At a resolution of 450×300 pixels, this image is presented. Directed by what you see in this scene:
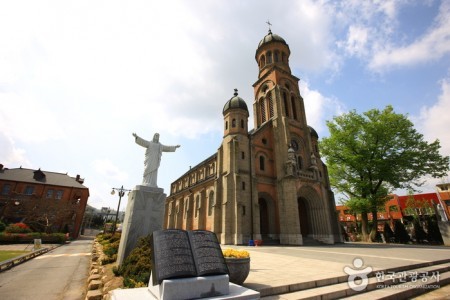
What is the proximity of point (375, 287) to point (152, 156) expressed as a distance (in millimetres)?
9396

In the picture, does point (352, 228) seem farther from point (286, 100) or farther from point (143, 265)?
point (143, 265)

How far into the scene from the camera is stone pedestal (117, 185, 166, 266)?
7.95 meters

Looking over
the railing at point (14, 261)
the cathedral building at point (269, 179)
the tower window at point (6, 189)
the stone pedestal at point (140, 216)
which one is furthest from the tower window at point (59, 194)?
the stone pedestal at point (140, 216)

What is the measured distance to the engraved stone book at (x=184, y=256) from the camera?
3.57 m

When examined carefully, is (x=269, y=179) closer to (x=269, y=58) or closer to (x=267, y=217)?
(x=267, y=217)

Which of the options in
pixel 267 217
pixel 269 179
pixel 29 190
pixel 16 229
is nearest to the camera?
pixel 267 217

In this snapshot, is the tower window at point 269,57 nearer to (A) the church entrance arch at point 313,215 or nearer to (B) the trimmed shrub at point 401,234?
(A) the church entrance arch at point 313,215

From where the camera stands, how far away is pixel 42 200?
32719 millimetres

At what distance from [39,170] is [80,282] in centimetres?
4319

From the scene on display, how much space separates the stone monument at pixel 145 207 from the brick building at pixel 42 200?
32.1 m

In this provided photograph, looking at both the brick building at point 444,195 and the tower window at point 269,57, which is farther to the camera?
the brick building at point 444,195

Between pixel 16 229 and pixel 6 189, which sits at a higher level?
pixel 6 189

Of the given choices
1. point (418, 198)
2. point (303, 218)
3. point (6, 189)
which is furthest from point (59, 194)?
point (418, 198)

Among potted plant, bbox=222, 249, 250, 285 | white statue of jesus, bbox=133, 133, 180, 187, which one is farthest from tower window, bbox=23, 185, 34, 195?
potted plant, bbox=222, 249, 250, 285
